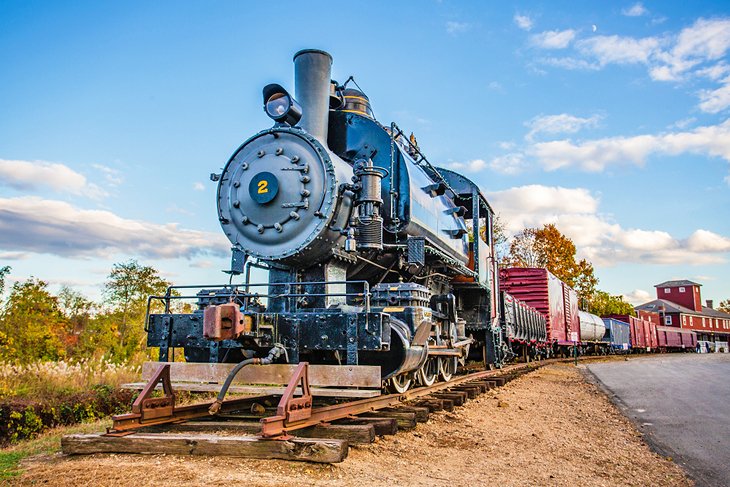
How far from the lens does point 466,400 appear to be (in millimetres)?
8680

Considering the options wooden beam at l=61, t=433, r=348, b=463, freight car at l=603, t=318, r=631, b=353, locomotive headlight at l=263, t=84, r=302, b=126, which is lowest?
wooden beam at l=61, t=433, r=348, b=463

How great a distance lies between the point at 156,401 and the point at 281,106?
380cm

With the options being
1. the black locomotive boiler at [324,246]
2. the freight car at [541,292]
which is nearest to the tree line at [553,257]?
the freight car at [541,292]

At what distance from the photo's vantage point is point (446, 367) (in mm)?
9805

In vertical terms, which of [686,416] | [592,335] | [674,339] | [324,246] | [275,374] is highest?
[324,246]

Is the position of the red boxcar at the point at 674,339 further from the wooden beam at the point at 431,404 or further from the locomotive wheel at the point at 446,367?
the wooden beam at the point at 431,404

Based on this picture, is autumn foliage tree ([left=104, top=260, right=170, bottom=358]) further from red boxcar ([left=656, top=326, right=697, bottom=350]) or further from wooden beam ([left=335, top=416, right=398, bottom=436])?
red boxcar ([left=656, top=326, right=697, bottom=350])

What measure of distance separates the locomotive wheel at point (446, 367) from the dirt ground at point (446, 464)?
2.15 metres

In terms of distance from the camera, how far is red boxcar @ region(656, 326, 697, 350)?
160ft

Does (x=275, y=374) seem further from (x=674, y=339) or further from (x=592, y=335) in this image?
(x=674, y=339)

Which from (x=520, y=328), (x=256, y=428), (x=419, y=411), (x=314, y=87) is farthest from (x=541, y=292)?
(x=256, y=428)

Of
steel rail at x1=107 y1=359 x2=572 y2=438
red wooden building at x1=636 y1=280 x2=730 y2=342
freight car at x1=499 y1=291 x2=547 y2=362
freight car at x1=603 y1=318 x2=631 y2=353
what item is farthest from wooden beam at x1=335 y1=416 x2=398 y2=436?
red wooden building at x1=636 y1=280 x2=730 y2=342

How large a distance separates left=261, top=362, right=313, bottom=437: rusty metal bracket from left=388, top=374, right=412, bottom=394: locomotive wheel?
1939 mm

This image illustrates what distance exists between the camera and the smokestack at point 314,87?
7.77 meters
